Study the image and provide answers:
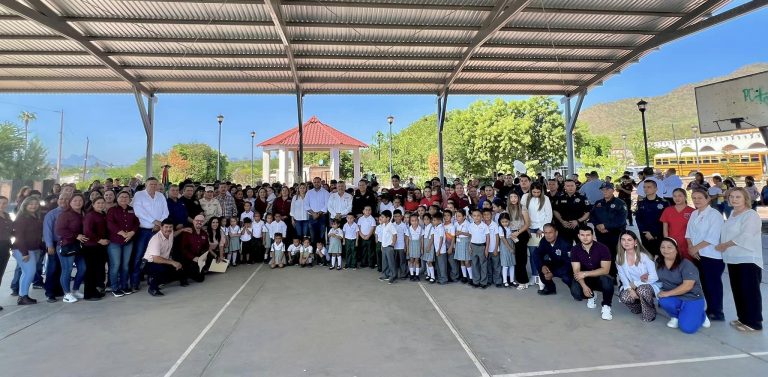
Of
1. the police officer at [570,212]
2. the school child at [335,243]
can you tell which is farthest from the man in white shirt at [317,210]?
the police officer at [570,212]

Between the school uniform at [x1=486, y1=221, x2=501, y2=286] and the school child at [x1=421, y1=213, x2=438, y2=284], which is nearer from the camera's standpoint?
the school uniform at [x1=486, y1=221, x2=501, y2=286]

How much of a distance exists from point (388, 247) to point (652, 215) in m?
4.02

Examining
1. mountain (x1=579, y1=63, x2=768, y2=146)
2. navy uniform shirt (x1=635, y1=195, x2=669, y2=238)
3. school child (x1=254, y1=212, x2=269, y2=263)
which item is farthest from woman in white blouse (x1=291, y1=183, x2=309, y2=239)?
mountain (x1=579, y1=63, x2=768, y2=146)

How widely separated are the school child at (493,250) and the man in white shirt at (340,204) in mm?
3068

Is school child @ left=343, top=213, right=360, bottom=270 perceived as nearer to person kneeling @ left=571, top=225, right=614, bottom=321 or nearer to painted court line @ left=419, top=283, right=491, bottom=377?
painted court line @ left=419, top=283, right=491, bottom=377

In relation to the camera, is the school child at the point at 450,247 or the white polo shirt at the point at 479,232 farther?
the school child at the point at 450,247

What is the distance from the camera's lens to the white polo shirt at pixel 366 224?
22.9 ft

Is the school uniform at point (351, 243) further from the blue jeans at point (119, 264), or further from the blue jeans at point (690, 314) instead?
the blue jeans at point (690, 314)

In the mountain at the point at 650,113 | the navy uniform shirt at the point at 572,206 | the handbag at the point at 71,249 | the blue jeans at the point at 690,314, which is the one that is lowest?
the blue jeans at the point at 690,314

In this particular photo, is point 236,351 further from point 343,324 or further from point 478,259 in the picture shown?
point 478,259

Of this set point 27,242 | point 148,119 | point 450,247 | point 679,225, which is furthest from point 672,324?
point 148,119

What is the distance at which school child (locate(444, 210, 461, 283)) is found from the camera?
19.0 ft

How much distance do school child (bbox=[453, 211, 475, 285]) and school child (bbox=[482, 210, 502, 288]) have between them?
327mm

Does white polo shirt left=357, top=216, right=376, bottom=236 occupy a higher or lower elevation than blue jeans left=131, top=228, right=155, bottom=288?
higher
